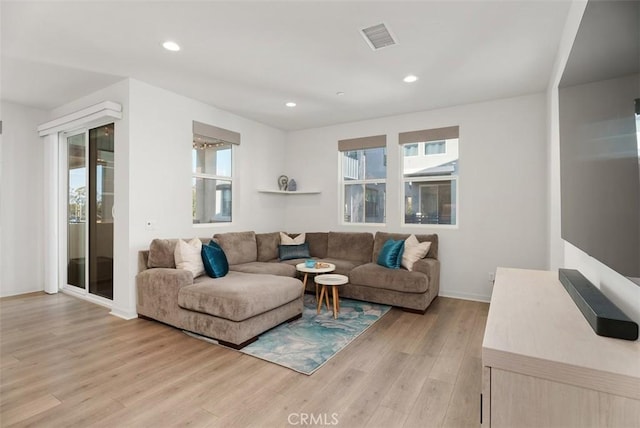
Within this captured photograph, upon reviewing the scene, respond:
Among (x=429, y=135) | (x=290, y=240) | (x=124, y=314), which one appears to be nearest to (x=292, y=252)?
(x=290, y=240)

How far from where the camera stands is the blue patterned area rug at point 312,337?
8.04ft

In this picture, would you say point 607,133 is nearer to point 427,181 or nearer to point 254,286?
point 254,286

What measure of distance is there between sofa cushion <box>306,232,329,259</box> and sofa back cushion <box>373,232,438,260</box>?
2.85ft

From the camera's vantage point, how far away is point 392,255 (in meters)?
3.90

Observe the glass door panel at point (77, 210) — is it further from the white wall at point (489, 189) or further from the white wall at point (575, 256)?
the white wall at point (575, 256)

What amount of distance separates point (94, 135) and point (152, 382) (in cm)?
339

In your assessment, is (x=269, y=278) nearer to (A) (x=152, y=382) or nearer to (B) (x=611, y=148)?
(A) (x=152, y=382)

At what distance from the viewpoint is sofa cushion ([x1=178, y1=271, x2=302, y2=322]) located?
2.65 metres

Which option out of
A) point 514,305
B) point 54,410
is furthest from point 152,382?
point 514,305

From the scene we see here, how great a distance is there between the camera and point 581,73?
52.6 inches

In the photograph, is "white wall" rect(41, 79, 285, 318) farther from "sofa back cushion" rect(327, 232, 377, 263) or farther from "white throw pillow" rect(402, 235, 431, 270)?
"white throw pillow" rect(402, 235, 431, 270)

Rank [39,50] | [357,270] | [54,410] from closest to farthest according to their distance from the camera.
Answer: [54,410] → [39,50] → [357,270]

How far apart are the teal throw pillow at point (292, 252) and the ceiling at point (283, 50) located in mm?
2112
